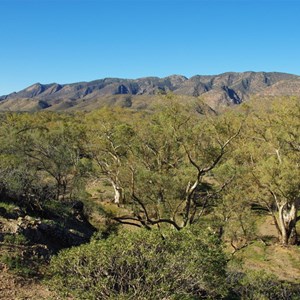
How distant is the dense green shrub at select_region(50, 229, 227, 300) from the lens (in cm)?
971

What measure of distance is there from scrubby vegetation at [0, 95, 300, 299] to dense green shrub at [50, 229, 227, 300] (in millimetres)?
32

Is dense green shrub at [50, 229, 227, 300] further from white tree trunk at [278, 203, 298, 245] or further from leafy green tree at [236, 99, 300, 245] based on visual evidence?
white tree trunk at [278, 203, 298, 245]

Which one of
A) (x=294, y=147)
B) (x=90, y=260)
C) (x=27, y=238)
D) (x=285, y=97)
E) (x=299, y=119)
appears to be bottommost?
(x=27, y=238)

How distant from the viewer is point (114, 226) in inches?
1200

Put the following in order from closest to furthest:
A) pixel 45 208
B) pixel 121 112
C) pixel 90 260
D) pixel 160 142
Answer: pixel 90 260
pixel 45 208
pixel 160 142
pixel 121 112

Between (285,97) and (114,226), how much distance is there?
67.2 ft

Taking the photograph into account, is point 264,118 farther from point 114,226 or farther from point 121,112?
point 121,112

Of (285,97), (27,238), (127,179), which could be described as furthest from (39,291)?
(285,97)

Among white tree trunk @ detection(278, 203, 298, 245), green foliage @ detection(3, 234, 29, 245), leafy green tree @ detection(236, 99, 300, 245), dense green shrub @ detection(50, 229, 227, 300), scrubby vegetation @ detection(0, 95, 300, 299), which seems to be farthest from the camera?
white tree trunk @ detection(278, 203, 298, 245)

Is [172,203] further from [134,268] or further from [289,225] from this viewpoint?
[134,268]

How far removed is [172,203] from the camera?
24.6 metres

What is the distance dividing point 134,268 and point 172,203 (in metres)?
14.5

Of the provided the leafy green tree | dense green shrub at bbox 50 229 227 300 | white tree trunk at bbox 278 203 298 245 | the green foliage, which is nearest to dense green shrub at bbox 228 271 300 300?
dense green shrub at bbox 50 229 227 300

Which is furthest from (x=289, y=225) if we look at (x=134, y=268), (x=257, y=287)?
(x=134, y=268)
